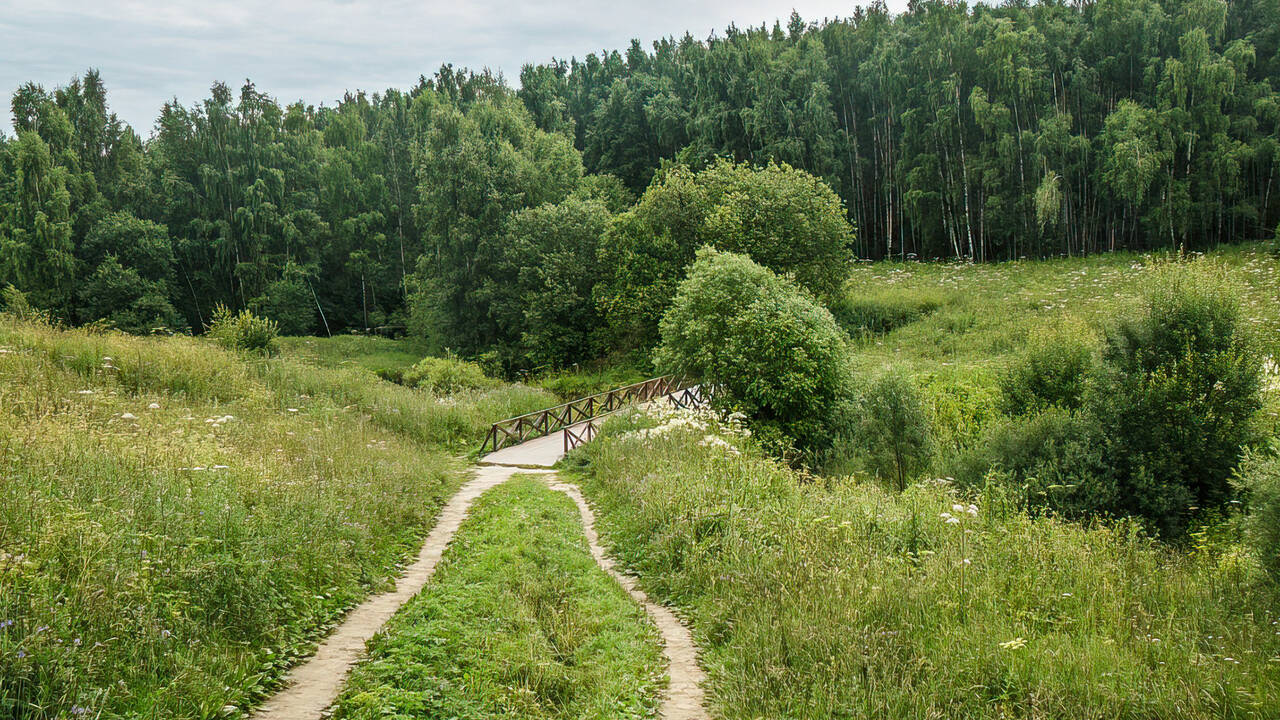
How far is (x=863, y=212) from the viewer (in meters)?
51.8

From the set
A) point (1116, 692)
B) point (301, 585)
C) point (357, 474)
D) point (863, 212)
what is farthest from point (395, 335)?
point (1116, 692)

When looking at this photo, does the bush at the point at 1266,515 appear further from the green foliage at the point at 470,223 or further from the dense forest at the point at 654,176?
the green foliage at the point at 470,223

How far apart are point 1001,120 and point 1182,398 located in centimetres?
3329

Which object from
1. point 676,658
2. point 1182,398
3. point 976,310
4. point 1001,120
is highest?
point 1001,120

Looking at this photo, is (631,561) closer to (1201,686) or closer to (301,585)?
(301,585)

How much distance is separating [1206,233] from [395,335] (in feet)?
169

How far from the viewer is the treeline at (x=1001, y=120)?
119 ft

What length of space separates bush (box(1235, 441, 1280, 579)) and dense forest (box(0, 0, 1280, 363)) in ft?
84.7

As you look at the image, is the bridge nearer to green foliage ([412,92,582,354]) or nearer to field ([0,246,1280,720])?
field ([0,246,1280,720])

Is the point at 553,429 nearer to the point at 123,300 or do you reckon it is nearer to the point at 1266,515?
the point at 1266,515

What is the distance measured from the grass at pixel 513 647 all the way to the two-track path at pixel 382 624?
7.0 inches

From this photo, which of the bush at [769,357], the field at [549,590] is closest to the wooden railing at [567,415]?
the bush at [769,357]

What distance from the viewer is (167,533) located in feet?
20.0

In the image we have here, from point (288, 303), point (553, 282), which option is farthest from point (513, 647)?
point (288, 303)
